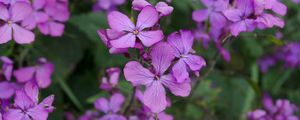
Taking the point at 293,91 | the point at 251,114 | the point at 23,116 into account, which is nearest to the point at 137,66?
the point at 23,116

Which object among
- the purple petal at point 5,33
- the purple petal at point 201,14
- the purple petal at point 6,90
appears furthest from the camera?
the purple petal at point 201,14

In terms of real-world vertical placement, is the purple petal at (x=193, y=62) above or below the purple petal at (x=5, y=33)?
below

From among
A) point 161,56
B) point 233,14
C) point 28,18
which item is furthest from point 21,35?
point 233,14

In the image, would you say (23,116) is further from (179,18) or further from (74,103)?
(179,18)

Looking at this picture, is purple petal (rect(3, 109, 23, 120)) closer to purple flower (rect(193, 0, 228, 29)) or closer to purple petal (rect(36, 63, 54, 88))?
purple petal (rect(36, 63, 54, 88))

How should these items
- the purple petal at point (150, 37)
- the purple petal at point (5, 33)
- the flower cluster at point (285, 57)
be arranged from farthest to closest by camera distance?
1. the flower cluster at point (285, 57)
2. the purple petal at point (5, 33)
3. the purple petal at point (150, 37)

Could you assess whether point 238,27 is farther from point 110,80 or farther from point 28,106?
point 28,106

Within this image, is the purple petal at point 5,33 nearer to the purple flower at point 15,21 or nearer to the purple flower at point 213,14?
the purple flower at point 15,21

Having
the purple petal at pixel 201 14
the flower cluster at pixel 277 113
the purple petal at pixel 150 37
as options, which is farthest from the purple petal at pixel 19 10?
the flower cluster at pixel 277 113

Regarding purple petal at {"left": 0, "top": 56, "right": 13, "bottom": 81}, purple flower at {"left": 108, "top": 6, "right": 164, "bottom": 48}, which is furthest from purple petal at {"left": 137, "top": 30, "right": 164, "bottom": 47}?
purple petal at {"left": 0, "top": 56, "right": 13, "bottom": 81}
